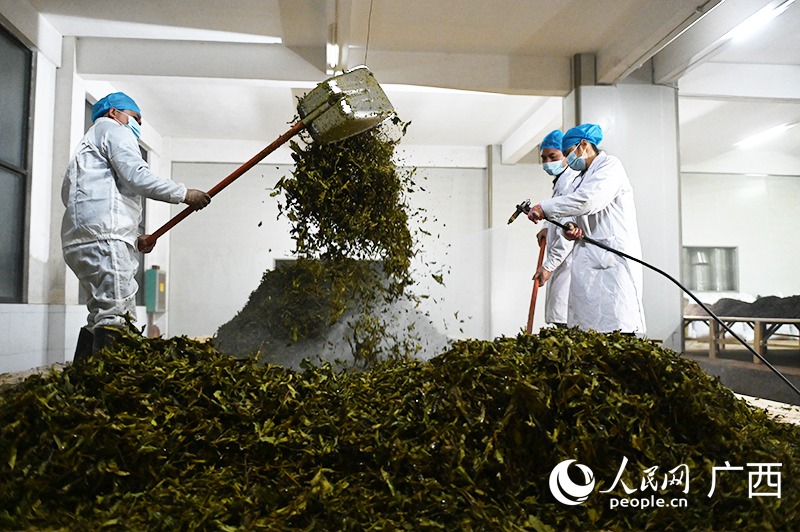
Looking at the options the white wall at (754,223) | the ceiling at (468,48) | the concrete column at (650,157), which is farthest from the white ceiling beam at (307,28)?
the white wall at (754,223)

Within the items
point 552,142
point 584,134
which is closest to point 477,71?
point 552,142

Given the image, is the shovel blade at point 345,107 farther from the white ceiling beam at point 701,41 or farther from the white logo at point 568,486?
the white ceiling beam at point 701,41

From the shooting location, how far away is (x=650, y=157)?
4.42 meters

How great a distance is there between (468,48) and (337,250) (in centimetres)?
248

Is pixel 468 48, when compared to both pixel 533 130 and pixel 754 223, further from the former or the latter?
pixel 754 223

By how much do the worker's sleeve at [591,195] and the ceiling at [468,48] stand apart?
3.58 ft

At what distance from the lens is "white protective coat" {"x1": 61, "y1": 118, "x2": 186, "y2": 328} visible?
2.67m

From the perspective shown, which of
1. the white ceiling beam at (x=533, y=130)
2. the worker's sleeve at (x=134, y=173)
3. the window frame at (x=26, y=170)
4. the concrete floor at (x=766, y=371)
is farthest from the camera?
the white ceiling beam at (x=533, y=130)

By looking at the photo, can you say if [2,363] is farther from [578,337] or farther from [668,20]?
[668,20]

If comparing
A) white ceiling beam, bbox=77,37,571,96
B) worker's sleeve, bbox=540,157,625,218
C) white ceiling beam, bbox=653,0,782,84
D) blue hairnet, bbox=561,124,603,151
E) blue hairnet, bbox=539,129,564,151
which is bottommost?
worker's sleeve, bbox=540,157,625,218

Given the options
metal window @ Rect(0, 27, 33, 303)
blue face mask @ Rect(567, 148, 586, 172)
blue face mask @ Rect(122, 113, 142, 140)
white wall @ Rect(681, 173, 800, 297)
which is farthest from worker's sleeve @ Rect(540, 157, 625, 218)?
metal window @ Rect(0, 27, 33, 303)

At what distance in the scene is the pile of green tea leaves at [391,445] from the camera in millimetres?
1190

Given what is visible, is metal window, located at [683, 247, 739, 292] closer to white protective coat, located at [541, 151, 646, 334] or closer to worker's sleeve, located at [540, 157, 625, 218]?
white protective coat, located at [541, 151, 646, 334]

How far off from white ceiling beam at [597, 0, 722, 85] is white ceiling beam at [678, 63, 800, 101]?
37 centimetres
